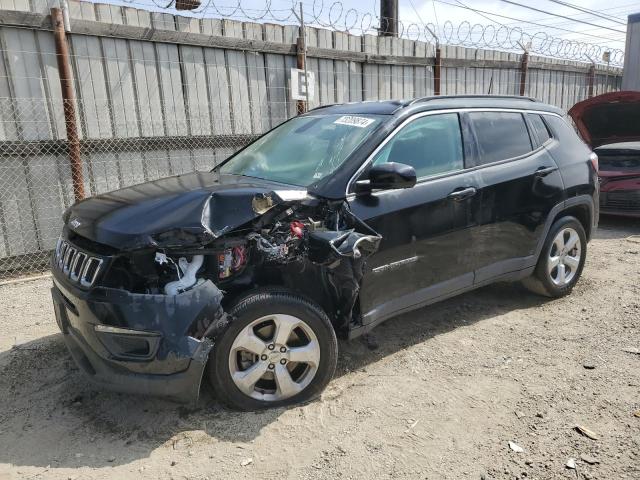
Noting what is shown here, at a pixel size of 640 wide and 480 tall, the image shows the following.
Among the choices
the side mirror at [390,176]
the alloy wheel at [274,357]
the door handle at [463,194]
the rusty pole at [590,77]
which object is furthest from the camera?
the rusty pole at [590,77]

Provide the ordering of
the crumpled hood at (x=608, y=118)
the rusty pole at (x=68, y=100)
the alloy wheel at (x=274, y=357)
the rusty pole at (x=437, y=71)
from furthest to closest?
the rusty pole at (x=437, y=71) < the crumpled hood at (x=608, y=118) < the rusty pole at (x=68, y=100) < the alloy wheel at (x=274, y=357)

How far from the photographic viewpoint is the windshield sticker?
3693mm

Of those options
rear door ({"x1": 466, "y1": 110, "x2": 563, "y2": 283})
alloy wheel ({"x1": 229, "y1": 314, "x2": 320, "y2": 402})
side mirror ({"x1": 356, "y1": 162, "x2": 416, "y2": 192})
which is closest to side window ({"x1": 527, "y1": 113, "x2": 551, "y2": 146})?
rear door ({"x1": 466, "y1": 110, "x2": 563, "y2": 283})

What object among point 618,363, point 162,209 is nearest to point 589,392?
point 618,363

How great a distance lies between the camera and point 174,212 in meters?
2.78

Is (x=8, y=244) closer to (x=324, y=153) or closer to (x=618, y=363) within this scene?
(x=324, y=153)

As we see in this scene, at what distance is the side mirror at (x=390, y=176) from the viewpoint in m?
3.19

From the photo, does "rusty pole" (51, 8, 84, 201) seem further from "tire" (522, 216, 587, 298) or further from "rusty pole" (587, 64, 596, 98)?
"rusty pole" (587, 64, 596, 98)

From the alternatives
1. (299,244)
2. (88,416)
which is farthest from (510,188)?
(88,416)

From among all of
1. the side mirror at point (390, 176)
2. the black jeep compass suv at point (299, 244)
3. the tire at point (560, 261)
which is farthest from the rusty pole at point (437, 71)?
the side mirror at point (390, 176)

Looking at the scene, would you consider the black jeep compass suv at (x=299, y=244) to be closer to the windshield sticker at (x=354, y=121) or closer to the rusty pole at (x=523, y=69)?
the windshield sticker at (x=354, y=121)

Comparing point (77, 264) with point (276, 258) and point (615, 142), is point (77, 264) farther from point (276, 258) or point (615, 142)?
point (615, 142)

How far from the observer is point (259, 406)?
298 cm

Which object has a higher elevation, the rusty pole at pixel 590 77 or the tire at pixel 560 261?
the rusty pole at pixel 590 77
